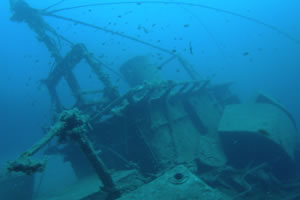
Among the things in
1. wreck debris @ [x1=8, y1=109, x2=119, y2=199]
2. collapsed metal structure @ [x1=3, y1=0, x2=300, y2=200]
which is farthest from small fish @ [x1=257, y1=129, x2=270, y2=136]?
wreck debris @ [x1=8, y1=109, x2=119, y2=199]

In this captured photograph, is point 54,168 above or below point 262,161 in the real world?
above

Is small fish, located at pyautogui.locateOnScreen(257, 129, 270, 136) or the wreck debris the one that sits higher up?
the wreck debris

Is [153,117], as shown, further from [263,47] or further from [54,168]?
[263,47]

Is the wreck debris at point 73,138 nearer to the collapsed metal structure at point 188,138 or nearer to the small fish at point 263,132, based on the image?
the collapsed metal structure at point 188,138

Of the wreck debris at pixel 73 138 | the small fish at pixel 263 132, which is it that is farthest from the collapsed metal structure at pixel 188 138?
the wreck debris at pixel 73 138

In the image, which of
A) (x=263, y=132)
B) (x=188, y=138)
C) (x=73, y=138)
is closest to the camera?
(x=73, y=138)

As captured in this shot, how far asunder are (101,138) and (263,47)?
84.9 m

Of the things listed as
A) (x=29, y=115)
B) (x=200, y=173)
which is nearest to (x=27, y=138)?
(x=29, y=115)

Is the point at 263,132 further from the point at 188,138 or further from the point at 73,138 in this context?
the point at 73,138

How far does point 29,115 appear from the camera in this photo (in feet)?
330

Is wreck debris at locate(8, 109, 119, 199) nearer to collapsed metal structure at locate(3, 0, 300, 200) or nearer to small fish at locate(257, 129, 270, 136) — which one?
collapsed metal structure at locate(3, 0, 300, 200)

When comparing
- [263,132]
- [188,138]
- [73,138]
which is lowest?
[263,132]

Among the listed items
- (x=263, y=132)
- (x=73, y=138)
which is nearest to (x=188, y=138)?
(x=263, y=132)

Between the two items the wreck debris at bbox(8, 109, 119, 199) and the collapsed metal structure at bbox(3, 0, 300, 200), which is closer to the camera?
the wreck debris at bbox(8, 109, 119, 199)
